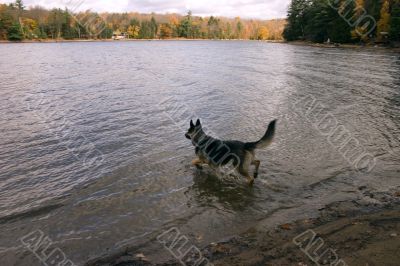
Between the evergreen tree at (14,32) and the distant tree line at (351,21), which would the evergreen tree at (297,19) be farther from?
the evergreen tree at (14,32)

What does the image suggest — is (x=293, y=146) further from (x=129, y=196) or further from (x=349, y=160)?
(x=129, y=196)

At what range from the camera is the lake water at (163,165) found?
8.17 metres

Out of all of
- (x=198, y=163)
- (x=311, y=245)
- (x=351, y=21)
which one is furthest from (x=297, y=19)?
(x=311, y=245)

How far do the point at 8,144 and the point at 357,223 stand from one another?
A: 13074 millimetres

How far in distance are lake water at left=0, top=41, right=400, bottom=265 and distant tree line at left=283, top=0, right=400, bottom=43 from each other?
39525mm

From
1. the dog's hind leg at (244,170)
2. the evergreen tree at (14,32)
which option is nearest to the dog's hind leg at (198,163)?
the dog's hind leg at (244,170)

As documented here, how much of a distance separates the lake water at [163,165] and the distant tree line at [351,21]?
1556 inches

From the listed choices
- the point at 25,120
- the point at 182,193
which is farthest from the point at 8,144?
the point at 182,193

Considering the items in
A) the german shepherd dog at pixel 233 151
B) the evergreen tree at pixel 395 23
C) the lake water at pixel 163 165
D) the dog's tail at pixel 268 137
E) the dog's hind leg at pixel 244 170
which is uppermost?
the evergreen tree at pixel 395 23

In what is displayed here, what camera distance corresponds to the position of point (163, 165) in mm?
11836

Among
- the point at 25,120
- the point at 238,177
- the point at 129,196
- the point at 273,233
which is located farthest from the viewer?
the point at 25,120

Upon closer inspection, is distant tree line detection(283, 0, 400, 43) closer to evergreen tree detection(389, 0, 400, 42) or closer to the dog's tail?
evergreen tree detection(389, 0, 400, 42)

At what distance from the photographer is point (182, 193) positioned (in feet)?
32.1

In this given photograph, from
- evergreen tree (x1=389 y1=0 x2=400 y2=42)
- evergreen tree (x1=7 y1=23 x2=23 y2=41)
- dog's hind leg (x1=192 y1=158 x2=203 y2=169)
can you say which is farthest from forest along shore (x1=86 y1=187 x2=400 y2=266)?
evergreen tree (x1=7 y1=23 x2=23 y2=41)
